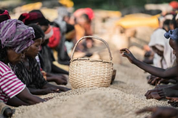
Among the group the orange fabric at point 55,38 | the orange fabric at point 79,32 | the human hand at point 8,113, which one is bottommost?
the orange fabric at point 79,32

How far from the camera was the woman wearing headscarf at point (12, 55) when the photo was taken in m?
3.05

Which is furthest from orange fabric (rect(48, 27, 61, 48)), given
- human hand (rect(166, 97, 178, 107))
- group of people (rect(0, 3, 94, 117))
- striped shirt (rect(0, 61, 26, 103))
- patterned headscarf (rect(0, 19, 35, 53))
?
human hand (rect(166, 97, 178, 107))

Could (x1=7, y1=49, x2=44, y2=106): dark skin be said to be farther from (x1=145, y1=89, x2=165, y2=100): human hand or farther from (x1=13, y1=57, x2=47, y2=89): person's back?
(x1=145, y1=89, x2=165, y2=100): human hand

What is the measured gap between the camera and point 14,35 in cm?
317

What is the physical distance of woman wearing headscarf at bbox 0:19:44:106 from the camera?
3.05 m

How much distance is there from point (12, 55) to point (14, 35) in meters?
0.22

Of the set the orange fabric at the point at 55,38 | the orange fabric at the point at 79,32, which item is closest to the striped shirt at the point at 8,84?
the orange fabric at the point at 55,38

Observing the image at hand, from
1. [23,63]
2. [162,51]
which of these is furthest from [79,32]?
[23,63]

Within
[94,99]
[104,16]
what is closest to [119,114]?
[94,99]

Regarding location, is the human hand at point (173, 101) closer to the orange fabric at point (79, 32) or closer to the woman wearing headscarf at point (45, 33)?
the woman wearing headscarf at point (45, 33)

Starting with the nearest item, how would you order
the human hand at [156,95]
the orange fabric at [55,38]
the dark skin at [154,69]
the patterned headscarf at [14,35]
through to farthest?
the patterned headscarf at [14,35], the human hand at [156,95], the dark skin at [154,69], the orange fabric at [55,38]

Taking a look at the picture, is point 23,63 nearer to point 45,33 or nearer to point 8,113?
point 8,113

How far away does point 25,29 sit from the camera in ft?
10.8

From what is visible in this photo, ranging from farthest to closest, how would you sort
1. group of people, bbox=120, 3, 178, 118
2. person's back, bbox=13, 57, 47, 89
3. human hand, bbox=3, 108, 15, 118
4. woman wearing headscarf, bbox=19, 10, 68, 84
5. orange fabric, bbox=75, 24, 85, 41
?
orange fabric, bbox=75, 24, 85, 41 < woman wearing headscarf, bbox=19, 10, 68, 84 < person's back, bbox=13, 57, 47, 89 < human hand, bbox=3, 108, 15, 118 < group of people, bbox=120, 3, 178, 118
